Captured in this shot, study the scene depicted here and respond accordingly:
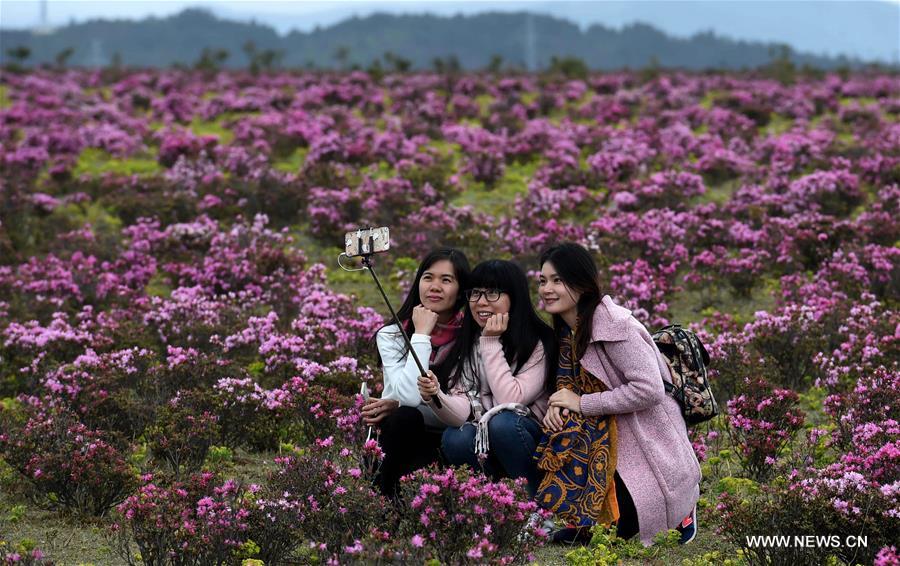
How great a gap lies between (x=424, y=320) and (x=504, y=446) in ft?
3.00

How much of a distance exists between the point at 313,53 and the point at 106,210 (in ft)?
508

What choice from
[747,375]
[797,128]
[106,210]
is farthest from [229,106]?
[747,375]

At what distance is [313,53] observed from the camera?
163500 mm

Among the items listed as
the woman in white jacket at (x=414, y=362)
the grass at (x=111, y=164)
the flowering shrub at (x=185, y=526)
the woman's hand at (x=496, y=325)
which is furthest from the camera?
the grass at (x=111, y=164)

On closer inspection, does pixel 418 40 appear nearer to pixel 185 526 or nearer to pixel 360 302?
pixel 360 302

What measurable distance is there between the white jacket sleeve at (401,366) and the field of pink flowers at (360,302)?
18.2 inches

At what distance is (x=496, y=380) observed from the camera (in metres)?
5.59

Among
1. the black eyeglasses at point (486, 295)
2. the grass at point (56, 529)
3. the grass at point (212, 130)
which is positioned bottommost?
the grass at point (56, 529)

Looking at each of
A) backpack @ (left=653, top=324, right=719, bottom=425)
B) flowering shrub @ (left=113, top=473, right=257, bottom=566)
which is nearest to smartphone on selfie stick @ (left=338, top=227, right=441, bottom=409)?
flowering shrub @ (left=113, top=473, right=257, bottom=566)

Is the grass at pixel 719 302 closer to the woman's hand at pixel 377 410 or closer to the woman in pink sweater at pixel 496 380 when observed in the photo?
the woman in pink sweater at pixel 496 380

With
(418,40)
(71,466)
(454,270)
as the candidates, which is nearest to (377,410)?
(454,270)

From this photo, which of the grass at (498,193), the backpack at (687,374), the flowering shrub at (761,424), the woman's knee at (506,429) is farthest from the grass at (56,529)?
the grass at (498,193)

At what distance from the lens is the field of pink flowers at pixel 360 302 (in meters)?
5.08

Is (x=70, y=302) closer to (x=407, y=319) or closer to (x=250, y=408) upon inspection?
(x=250, y=408)
